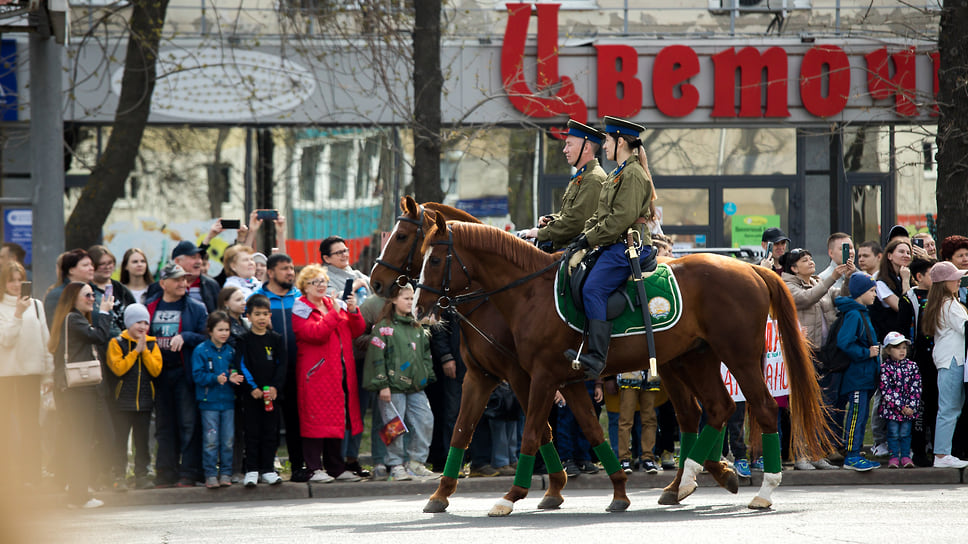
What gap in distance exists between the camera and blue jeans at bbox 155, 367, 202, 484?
10844mm

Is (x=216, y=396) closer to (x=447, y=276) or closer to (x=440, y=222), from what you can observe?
(x=447, y=276)

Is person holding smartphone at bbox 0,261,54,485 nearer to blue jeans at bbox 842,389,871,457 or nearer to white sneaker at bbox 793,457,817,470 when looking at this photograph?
white sneaker at bbox 793,457,817,470

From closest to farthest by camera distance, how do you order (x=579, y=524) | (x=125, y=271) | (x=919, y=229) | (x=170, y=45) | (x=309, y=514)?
(x=579, y=524), (x=309, y=514), (x=125, y=271), (x=170, y=45), (x=919, y=229)

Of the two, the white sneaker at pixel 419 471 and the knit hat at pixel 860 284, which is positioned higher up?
the knit hat at pixel 860 284

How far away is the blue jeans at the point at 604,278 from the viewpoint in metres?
8.63

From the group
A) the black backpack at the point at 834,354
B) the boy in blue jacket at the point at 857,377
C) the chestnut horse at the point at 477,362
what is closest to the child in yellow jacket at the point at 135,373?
the chestnut horse at the point at 477,362

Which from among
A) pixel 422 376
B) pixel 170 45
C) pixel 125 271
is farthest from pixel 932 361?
pixel 170 45

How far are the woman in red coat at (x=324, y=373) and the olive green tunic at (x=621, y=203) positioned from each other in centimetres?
326

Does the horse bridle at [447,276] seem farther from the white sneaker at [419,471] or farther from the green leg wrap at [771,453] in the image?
the white sneaker at [419,471]

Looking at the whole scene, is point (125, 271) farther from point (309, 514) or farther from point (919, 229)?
point (919, 229)

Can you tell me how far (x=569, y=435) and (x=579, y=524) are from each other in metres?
3.57

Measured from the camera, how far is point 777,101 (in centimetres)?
1977

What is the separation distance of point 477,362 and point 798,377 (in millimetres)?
2661

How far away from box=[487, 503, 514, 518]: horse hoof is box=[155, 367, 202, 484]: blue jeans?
3604mm
